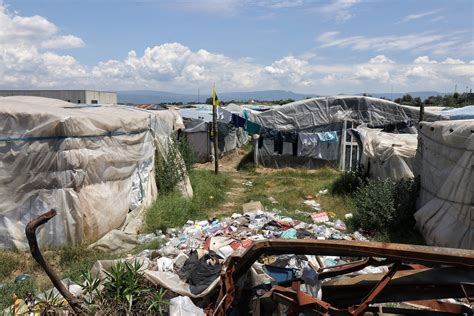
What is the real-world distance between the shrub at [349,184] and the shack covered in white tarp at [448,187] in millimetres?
3417

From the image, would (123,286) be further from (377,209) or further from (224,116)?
(224,116)

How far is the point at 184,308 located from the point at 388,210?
5857 millimetres

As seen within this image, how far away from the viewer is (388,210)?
8.22 metres

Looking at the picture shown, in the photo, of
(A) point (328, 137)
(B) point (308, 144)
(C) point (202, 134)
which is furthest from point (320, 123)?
(C) point (202, 134)

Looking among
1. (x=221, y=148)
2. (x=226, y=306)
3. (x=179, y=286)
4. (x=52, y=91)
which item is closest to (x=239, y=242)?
(x=179, y=286)

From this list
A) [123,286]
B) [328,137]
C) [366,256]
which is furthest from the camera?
[328,137]

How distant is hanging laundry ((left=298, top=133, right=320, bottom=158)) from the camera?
54.1ft

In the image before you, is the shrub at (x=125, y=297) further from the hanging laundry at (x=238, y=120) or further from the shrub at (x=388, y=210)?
the hanging laundry at (x=238, y=120)

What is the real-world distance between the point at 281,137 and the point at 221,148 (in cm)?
380

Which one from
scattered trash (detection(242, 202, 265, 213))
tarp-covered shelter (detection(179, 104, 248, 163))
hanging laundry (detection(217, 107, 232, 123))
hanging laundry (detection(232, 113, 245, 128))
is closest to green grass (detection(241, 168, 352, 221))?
scattered trash (detection(242, 202, 265, 213))

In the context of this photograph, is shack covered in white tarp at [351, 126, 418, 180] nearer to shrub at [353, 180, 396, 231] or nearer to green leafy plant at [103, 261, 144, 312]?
shrub at [353, 180, 396, 231]

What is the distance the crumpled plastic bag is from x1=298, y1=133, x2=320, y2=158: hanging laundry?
44.0 ft

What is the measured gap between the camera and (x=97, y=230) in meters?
7.26

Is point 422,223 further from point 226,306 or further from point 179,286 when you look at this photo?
point 226,306
